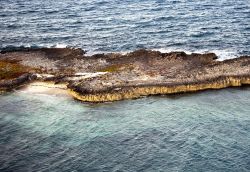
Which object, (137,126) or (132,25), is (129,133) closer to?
(137,126)

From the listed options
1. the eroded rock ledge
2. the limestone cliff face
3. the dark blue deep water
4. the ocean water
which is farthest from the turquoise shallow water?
the ocean water

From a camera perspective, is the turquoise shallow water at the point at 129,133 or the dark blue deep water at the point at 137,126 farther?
the dark blue deep water at the point at 137,126

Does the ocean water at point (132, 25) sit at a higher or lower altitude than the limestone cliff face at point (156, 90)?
higher

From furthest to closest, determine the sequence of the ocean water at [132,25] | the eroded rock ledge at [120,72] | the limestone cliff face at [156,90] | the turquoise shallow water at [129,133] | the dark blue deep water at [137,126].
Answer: the ocean water at [132,25] → the eroded rock ledge at [120,72] → the limestone cliff face at [156,90] → the dark blue deep water at [137,126] → the turquoise shallow water at [129,133]

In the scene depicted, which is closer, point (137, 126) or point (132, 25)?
point (137, 126)

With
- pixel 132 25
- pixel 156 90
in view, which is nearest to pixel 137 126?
pixel 156 90

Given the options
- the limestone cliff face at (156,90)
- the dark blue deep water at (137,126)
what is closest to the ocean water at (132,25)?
the dark blue deep water at (137,126)

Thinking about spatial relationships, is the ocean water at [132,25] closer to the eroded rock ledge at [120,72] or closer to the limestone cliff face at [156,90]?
the eroded rock ledge at [120,72]
